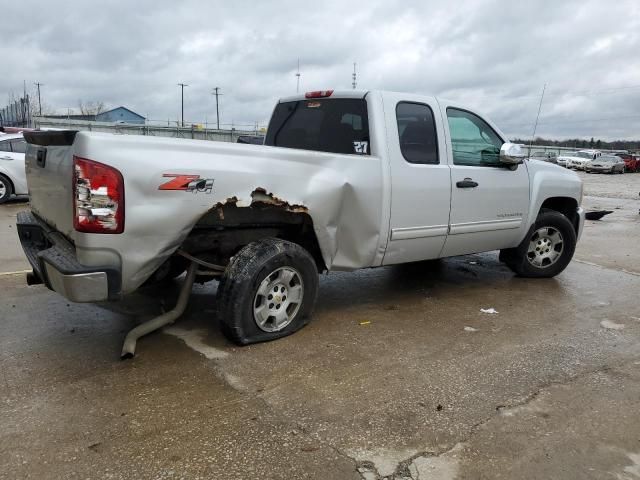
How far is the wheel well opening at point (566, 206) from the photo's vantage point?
6.32 meters

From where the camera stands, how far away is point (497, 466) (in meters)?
2.64

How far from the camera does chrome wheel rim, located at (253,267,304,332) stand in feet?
12.9

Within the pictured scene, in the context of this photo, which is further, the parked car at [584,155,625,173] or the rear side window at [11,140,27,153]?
the parked car at [584,155,625,173]

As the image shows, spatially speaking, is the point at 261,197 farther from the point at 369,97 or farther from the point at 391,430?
the point at 391,430

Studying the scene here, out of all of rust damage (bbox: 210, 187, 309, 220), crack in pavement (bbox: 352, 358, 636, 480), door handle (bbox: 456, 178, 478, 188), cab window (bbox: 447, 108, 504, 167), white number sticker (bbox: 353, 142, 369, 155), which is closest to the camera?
crack in pavement (bbox: 352, 358, 636, 480)

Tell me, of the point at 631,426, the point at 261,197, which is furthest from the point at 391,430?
the point at 261,197

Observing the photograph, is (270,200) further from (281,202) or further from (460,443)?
(460,443)

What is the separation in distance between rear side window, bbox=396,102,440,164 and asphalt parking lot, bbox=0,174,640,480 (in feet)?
4.74

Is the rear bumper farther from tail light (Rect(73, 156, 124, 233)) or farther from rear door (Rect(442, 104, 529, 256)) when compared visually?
rear door (Rect(442, 104, 529, 256))

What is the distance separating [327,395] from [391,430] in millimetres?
509

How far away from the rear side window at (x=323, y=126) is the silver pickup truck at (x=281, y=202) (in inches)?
0.5

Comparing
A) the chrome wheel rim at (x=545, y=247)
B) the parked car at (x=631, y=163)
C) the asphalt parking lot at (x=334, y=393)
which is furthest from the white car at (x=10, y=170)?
the parked car at (x=631, y=163)

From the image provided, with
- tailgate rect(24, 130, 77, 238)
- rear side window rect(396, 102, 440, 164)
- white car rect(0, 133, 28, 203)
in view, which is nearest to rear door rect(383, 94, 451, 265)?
rear side window rect(396, 102, 440, 164)

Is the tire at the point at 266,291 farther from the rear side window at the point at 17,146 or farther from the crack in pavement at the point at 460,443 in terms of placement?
the rear side window at the point at 17,146
